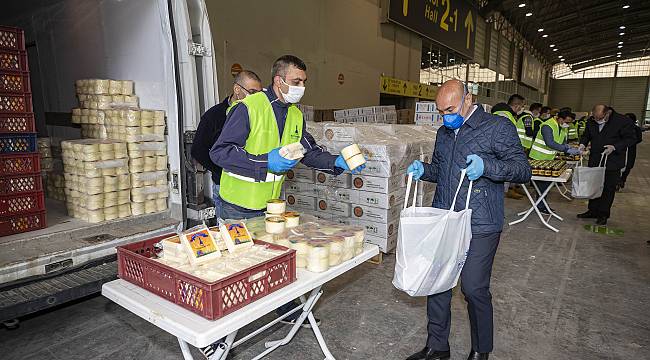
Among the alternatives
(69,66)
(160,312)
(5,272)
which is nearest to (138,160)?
(5,272)

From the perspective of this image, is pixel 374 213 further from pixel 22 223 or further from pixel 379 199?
pixel 22 223

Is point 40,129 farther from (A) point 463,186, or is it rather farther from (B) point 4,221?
(A) point 463,186

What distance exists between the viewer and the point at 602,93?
1682 inches

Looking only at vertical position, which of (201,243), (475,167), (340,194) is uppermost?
(475,167)

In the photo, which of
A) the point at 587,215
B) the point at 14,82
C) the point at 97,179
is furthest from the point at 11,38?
the point at 587,215

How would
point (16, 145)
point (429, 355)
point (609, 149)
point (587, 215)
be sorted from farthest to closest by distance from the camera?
point (587, 215) < point (609, 149) < point (16, 145) < point (429, 355)

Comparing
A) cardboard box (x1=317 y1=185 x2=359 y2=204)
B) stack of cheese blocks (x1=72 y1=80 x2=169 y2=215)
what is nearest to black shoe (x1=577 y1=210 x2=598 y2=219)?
cardboard box (x1=317 y1=185 x2=359 y2=204)

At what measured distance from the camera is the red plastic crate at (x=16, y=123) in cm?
299

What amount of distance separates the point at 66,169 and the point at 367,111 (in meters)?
7.53

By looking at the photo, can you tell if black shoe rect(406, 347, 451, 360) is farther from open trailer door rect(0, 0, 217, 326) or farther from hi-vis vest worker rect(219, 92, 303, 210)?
open trailer door rect(0, 0, 217, 326)

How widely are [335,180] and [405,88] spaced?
10.4 metres

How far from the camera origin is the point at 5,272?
241 cm

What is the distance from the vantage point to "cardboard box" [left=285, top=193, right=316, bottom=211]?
501cm

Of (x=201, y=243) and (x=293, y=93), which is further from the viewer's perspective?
(x=293, y=93)
